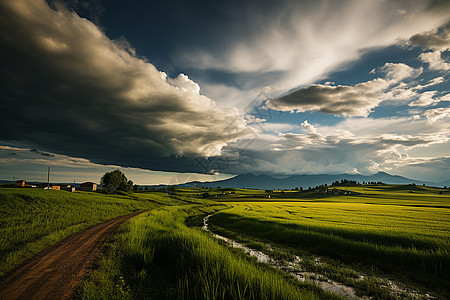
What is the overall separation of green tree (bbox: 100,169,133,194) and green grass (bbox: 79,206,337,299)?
107 m

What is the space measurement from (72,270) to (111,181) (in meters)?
122

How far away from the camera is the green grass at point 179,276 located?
23.2 feet

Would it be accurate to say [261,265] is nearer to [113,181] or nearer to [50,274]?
[50,274]

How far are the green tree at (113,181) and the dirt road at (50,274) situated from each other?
104060mm

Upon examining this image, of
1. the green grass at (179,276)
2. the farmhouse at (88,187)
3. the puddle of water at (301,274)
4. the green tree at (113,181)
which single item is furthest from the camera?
the farmhouse at (88,187)

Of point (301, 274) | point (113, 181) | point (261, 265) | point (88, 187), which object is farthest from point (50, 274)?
point (88, 187)

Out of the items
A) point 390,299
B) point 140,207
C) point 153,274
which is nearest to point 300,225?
point 390,299

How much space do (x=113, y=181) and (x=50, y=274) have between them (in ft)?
403

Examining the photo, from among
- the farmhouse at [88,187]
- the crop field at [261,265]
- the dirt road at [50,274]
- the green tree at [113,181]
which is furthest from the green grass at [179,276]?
the farmhouse at [88,187]

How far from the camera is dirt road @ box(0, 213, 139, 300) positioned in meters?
8.15

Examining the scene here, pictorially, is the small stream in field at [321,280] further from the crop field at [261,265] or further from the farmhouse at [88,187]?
the farmhouse at [88,187]

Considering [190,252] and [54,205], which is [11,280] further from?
[54,205]

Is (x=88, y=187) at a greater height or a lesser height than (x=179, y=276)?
lesser

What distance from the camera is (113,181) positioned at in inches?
4633
